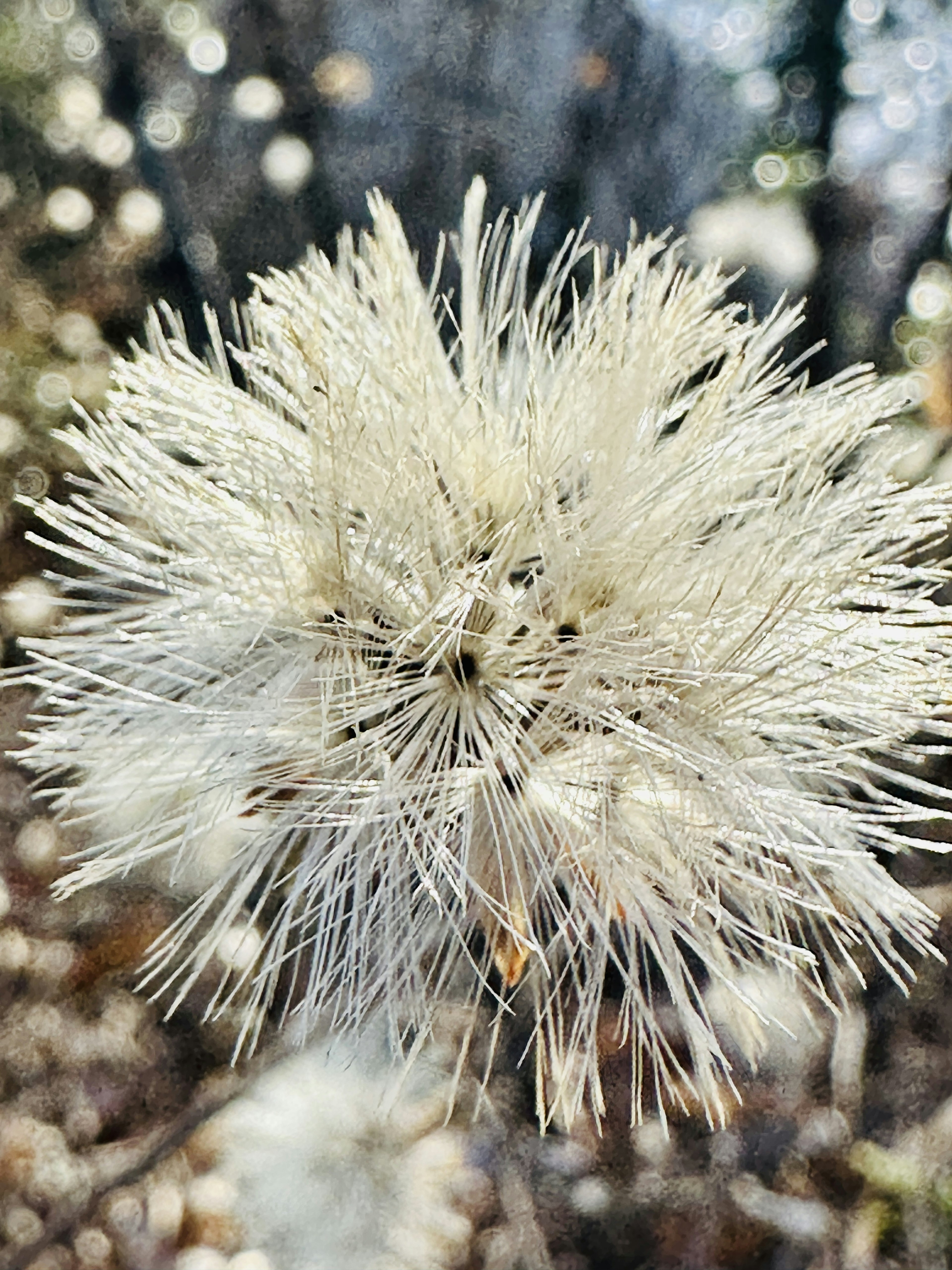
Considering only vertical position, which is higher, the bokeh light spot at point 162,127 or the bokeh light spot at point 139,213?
the bokeh light spot at point 162,127

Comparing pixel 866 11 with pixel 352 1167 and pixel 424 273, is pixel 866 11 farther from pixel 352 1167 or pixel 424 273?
A: pixel 352 1167

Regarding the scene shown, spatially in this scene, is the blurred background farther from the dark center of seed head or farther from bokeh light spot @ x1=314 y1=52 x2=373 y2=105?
the dark center of seed head

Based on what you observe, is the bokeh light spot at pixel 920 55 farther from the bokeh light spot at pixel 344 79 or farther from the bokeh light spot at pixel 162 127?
the bokeh light spot at pixel 162 127

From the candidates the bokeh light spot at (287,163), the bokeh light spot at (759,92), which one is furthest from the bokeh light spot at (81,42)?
the bokeh light spot at (759,92)

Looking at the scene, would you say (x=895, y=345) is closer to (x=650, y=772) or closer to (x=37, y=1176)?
(x=650, y=772)

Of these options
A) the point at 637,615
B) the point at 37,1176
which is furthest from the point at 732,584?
the point at 37,1176

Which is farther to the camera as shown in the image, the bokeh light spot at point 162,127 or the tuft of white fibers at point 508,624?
the bokeh light spot at point 162,127

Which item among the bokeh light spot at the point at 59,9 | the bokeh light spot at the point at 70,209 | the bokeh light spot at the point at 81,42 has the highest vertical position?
the bokeh light spot at the point at 59,9
